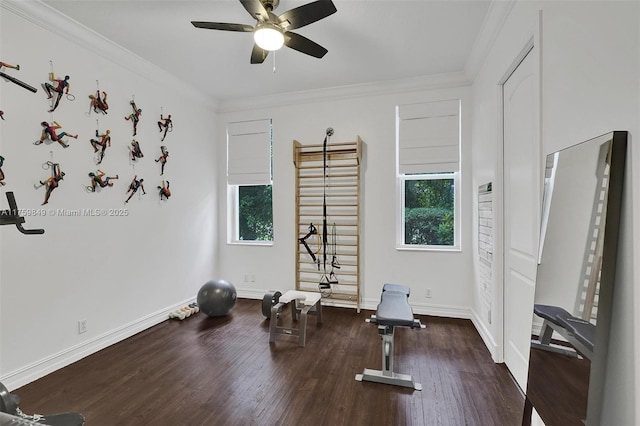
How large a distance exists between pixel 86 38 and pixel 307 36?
202 cm

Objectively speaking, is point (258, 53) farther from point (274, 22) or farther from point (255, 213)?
point (255, 213)

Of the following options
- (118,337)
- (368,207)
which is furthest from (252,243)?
(118,337)

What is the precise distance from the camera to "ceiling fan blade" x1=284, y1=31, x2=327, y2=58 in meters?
2.37

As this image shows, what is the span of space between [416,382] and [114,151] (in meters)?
3.53

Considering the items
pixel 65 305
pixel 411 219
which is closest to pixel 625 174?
pixel 411 219

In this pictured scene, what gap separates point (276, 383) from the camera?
234 centimetres

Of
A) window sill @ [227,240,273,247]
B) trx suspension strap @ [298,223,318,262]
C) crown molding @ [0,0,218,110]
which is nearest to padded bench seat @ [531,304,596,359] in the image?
trx suspension strap @ [298,223,318,262]

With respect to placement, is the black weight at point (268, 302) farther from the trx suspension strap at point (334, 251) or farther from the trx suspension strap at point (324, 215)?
the trx suspension strap at point (334, 251)

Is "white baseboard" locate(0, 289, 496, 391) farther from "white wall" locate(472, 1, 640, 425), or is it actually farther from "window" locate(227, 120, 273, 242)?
"white wall" locate(472, 1, 640, 425)

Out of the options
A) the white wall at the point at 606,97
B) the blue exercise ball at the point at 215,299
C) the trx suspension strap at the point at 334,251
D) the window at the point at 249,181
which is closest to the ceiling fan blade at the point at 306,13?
the white wall at the point at 606,97

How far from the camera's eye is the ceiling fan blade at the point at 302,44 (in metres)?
2.37

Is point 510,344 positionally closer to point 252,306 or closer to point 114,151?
point 252,306

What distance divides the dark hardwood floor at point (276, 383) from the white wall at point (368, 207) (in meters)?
0.70

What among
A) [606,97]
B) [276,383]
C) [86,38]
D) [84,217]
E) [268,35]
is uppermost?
[86,38]
